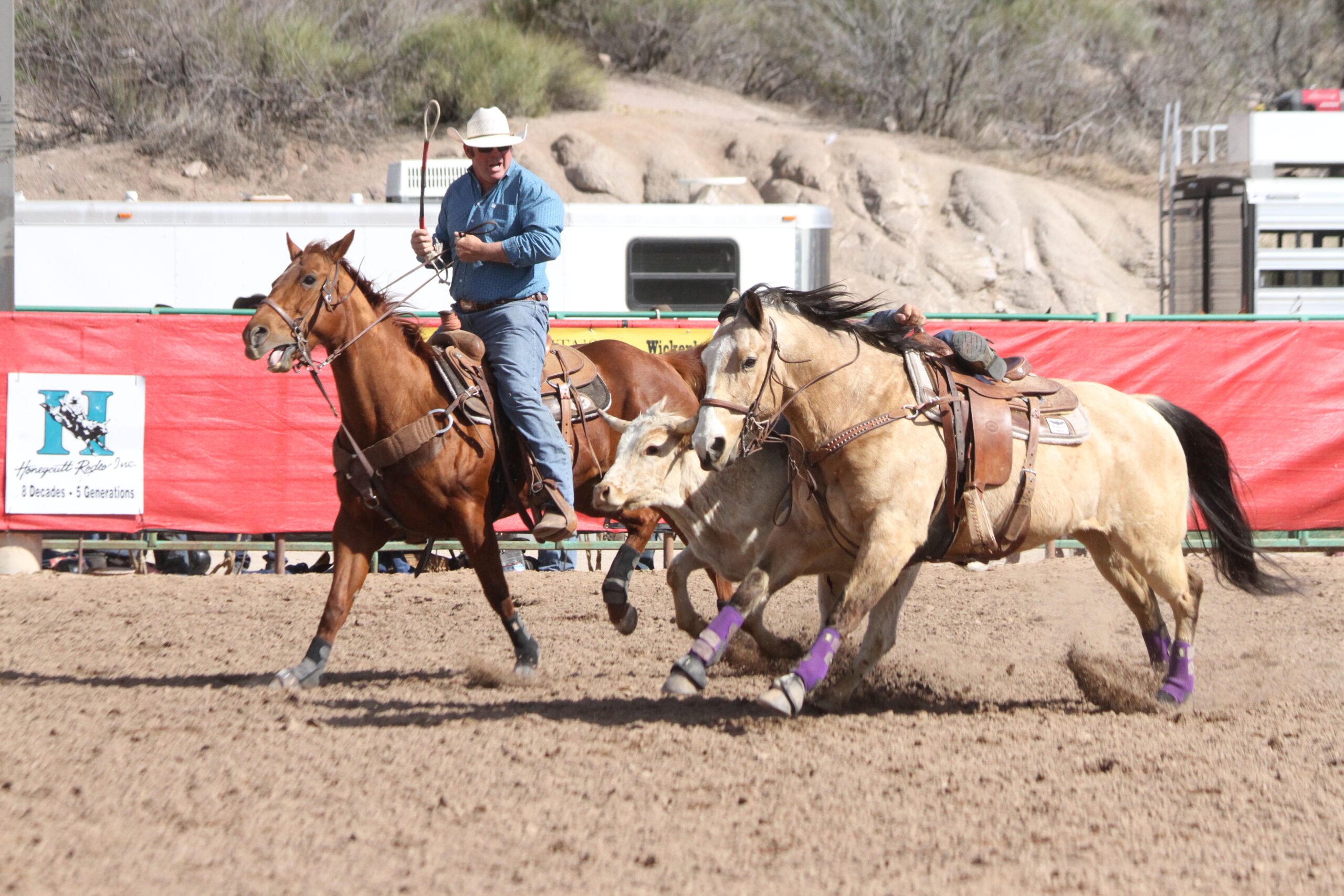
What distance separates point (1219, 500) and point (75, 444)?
8.02m

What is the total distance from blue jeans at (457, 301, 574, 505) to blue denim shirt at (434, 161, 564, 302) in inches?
4.5

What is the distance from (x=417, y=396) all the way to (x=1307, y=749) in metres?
4.02

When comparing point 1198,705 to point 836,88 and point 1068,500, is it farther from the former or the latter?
point 836,88

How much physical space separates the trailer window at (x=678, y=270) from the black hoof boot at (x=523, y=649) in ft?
25.1

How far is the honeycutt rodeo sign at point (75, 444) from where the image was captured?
1020cm

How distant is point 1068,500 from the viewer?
5.95 meters

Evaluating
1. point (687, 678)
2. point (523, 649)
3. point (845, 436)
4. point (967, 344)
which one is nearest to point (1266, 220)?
point (967, 344)

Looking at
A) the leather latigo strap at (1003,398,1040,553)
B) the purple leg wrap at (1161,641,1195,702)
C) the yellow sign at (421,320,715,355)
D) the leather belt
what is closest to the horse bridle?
the leather latigo strap at (1003,398,1040,553)

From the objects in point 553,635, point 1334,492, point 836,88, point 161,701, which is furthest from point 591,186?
point 161,701

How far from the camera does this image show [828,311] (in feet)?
18.5

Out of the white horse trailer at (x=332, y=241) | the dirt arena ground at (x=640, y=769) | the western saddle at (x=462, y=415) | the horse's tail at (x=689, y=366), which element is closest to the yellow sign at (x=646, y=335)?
the horse's tail at (x=689, y=366)

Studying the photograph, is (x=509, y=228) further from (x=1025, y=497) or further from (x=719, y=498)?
(x=1025, y=497)

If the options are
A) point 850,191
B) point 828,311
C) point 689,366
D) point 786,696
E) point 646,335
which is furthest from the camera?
point 850,191

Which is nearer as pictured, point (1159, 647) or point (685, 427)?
point (685, 427)
